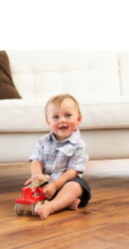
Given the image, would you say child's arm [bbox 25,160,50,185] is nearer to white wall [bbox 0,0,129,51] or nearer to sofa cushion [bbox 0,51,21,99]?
sofa cushion [bbox 0,51,21,99]

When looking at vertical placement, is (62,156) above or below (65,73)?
below

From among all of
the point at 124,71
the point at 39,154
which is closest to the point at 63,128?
the point at 39,154

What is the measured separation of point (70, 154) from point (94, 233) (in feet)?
1.29

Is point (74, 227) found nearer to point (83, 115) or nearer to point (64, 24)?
point (83, 115)

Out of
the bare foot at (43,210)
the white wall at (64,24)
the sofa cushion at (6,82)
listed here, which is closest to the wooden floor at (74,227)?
the bare foot at (43,210)

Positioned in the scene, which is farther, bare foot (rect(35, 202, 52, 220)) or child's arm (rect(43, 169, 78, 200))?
child's arm (rect(43, 169, 78, 200))

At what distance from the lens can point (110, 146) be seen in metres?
1.40

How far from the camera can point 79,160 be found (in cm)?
110

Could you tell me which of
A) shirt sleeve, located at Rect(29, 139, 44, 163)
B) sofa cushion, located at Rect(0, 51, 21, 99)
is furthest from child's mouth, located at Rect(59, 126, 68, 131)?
sofa cushion, located at Rect(0, 51, 21, 99)

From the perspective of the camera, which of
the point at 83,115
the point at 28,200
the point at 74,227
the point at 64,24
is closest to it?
the point at 74,227

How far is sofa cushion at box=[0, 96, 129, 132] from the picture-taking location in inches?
52.6

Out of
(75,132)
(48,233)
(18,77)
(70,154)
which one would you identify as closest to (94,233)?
(48,233)

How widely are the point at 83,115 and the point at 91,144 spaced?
0.52 ft

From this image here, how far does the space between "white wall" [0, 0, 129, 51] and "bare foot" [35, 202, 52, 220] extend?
2.03 meters
